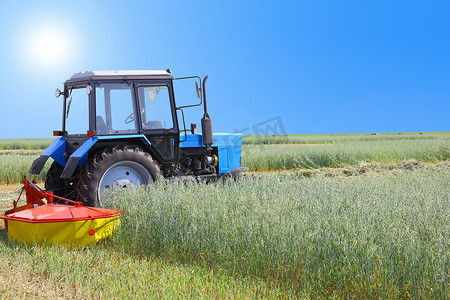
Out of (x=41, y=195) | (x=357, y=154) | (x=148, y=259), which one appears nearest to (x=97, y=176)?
(x=41, y=195)

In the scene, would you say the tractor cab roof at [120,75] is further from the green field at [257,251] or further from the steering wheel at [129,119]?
the green field at [257,251]

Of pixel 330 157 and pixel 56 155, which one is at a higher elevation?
pixel 56 155

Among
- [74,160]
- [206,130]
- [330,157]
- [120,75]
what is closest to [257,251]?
[74,160]

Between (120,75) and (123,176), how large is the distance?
168cm

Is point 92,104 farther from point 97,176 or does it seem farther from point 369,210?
point 369,210

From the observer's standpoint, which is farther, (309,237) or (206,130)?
(206,130)

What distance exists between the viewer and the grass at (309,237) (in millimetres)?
3426

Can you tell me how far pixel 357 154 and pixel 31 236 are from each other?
1332cm

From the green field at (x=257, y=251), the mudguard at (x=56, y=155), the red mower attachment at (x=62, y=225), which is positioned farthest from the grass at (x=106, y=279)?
the mudguard at (x=56, y=155)

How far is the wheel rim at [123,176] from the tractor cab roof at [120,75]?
1.45m

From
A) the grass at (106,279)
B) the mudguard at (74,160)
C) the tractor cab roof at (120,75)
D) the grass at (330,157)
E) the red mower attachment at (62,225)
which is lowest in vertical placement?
the grass at (106,279)

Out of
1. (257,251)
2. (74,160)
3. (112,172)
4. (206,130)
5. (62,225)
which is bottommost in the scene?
(257,251)

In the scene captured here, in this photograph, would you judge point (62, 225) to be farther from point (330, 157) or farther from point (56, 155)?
point (330, 157)

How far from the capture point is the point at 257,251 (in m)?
4.01
